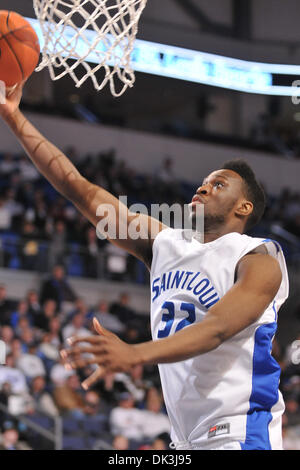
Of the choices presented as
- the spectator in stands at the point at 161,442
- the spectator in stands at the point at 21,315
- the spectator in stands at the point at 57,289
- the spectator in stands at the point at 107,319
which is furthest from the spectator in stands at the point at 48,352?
the spectator in stands at the point at 161,442

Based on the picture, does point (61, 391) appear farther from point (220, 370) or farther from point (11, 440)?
point (220, 370)

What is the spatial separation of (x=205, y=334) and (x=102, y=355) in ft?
1.22

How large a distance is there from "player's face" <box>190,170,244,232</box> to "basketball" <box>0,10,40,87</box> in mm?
936

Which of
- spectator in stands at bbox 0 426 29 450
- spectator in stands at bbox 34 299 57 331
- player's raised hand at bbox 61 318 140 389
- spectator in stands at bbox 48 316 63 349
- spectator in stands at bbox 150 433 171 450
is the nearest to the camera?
player's raised hand at bbox 61 318 140 389

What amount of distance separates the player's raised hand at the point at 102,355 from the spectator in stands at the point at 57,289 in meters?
7.45

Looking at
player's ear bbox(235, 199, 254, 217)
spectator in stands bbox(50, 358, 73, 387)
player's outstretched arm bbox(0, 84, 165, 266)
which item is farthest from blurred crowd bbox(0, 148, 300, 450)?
player's ear bbox(235, 199, 254, 217)

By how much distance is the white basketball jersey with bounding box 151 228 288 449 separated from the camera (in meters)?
2.51

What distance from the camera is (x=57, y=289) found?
9680 mm

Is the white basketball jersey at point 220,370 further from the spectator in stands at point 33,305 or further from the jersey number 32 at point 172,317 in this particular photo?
the spectator in stands at point 33,305

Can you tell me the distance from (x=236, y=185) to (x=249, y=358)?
791mm

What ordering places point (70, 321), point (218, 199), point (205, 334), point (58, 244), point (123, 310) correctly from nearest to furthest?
point (205, 334)
point (218, 199)
point (70, 321)
point (123, 310)
point (58, 244)

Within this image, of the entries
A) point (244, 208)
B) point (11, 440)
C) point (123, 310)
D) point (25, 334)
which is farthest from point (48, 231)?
point (244, 208)

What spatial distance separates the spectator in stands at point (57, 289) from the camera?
9472 mm

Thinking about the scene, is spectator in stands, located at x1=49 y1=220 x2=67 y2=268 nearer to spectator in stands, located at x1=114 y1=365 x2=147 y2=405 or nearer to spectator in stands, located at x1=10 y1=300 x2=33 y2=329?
spectator in stands, located at x1=10 y1=300 x2=33 y2=329
